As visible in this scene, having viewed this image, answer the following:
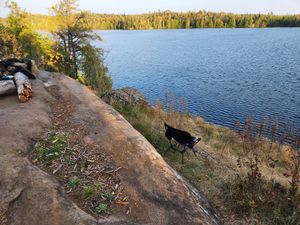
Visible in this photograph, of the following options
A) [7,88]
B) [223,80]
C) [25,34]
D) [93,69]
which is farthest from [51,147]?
[223,80]

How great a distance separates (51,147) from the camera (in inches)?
257

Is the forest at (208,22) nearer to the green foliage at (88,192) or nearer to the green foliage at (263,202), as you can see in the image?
the green foliage at (263,202)

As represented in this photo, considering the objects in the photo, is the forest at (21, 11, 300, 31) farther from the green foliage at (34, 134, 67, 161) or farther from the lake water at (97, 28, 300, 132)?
the green foliage at (34, 134, 67, 161)

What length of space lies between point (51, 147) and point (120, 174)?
1758 mm

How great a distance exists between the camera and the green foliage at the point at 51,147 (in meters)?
6.16

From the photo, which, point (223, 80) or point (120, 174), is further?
point (223, 80)

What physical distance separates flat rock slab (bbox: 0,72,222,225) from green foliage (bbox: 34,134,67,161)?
0.23 meters

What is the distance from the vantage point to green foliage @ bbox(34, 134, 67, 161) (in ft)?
20.2

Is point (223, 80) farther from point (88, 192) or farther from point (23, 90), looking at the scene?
point (88, 192)

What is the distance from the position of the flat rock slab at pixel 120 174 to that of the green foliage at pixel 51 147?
0.23 m

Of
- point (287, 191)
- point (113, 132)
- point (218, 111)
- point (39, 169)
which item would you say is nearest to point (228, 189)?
point (287, 191)

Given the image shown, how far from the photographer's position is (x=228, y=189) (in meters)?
6.95

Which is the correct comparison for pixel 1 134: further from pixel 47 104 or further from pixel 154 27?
pixel 154 27

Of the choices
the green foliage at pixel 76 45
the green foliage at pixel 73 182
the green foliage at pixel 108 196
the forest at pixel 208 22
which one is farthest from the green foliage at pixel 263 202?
the forest at pixel 208 22
